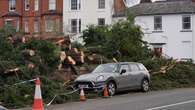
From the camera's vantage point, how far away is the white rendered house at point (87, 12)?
71.0 metres

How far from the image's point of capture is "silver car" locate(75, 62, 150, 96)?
24.0 meters

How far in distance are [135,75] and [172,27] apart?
38709mm

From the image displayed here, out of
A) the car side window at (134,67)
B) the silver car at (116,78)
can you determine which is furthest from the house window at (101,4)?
the car side window at (134,67)

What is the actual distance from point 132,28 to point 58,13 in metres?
40.3

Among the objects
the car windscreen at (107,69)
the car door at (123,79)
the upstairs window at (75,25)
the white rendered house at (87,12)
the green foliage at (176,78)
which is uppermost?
the white rendered house at (87,12)

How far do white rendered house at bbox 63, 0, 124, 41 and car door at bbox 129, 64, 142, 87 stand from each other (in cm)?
4361

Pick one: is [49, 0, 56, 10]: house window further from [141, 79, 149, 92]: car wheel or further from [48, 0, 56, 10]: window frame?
[141, 79, 149, 92]: car wheel

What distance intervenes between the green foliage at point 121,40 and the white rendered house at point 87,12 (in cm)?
3340

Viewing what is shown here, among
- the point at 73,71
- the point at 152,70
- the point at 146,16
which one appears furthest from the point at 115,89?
the point at 146,16

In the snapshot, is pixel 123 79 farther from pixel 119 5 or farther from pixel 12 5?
pixel 12 5

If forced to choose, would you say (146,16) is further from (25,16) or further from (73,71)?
(73,71)

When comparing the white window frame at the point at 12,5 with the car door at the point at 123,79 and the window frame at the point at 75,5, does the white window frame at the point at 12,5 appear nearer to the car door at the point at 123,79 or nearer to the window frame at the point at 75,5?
the window frame at the point at 75,5

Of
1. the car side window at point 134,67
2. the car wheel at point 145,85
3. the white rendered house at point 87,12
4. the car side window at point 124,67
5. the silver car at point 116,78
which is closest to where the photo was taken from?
the silver car at point 116,78

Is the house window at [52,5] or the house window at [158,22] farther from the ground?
the house window at [52,5]
